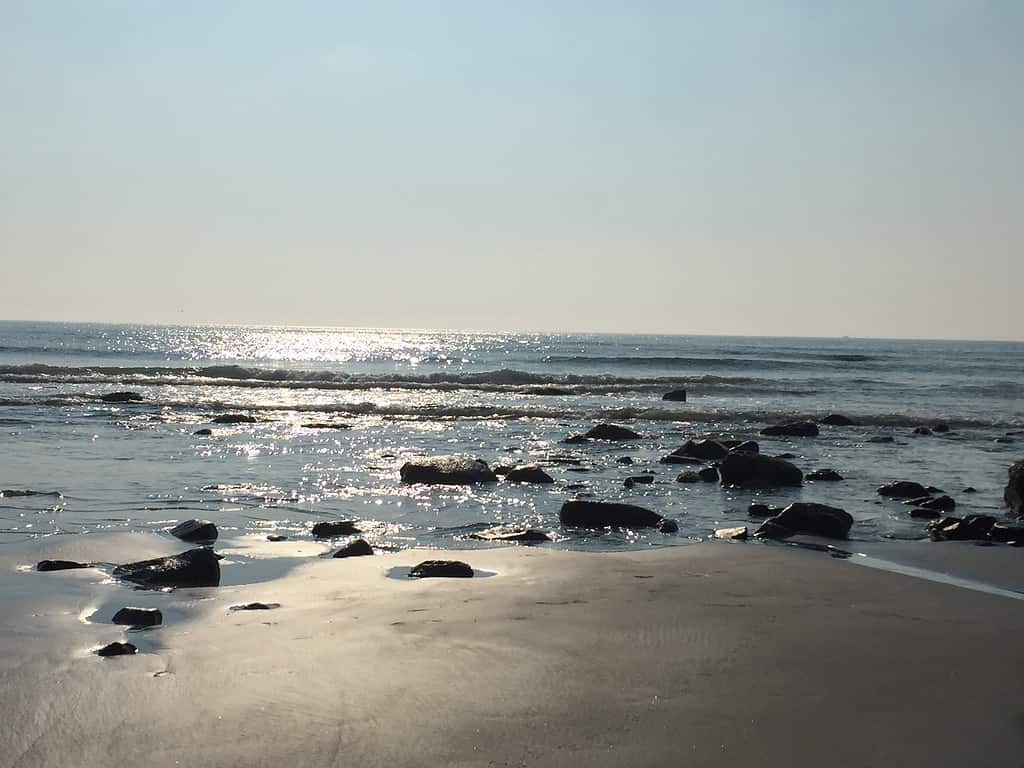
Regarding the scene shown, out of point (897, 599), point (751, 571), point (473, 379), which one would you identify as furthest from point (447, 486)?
point (473, 379)

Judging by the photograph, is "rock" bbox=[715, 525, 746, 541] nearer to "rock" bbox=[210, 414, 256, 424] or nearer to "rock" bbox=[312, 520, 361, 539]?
"rock" bbox=[312, 520, 361, 539]

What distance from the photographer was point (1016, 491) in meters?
13.3

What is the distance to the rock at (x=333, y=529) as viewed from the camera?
10344 millimetres

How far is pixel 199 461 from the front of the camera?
1659 centimetres

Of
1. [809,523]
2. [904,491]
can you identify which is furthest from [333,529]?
[904,491]

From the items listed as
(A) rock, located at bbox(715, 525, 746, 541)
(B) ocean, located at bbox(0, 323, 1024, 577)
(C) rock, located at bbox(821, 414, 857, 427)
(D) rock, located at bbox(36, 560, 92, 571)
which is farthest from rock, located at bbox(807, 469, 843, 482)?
(C) rock, located at bbox(821, 414, 857, 427)

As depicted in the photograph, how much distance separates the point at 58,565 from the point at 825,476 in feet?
39.2

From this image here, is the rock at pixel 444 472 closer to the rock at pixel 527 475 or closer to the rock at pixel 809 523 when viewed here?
the rock at pixel 527 475

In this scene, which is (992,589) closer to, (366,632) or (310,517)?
(366,632)

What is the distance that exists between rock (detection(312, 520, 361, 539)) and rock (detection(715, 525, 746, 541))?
4001 mm

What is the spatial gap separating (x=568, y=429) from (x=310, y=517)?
1426cm

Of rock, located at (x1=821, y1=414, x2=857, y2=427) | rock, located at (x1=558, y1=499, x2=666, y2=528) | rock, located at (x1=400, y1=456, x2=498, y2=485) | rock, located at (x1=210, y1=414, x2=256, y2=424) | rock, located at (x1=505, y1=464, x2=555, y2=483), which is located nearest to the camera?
rock, located at (x1=558, y1=499, x2=666, y2=528)

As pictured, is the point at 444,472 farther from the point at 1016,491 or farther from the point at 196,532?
the point at 1016,491

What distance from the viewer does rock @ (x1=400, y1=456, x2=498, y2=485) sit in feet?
47.5
